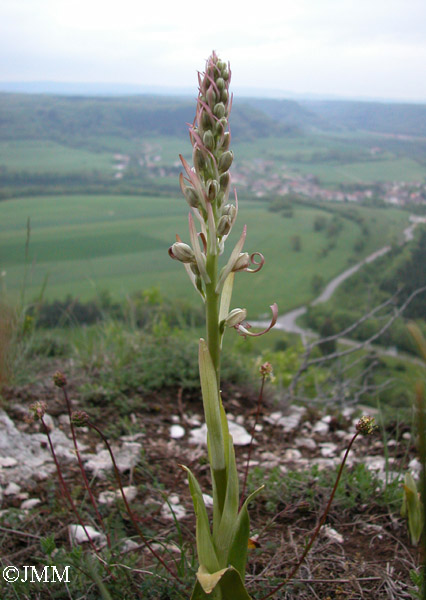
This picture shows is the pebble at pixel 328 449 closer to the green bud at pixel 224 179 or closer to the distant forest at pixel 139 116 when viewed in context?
the green bud at pixel 224 179

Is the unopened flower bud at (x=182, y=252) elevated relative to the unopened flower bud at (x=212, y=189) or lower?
lower

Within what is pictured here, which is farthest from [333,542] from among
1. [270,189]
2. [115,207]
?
[115,207]

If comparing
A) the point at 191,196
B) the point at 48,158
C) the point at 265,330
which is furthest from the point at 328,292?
the point at 48,158

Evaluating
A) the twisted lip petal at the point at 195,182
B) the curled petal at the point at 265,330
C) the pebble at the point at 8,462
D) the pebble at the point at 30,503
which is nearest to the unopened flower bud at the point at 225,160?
the twisted lip petal at the point at 195,182

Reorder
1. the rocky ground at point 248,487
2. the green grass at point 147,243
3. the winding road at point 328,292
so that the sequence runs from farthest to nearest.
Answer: the green grass at point 147,243 < the winding road at point 328,292 < the rocky ground at point 248,487

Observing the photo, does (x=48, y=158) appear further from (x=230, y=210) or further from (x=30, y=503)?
(x=230, y=210)

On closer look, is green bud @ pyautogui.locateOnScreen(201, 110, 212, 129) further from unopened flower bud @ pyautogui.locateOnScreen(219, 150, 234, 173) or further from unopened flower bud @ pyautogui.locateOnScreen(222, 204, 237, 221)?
unopened flower bud @ pyautogui.locateOnScreen(222, 204, 237, 221)
